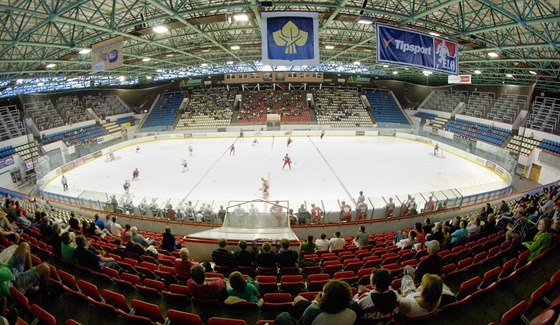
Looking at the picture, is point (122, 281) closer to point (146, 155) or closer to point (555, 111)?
point (146, 155)

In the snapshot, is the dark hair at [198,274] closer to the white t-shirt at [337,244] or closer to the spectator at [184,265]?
the spectator at [184,265]

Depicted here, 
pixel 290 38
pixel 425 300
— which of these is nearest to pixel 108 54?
pixel 290 38

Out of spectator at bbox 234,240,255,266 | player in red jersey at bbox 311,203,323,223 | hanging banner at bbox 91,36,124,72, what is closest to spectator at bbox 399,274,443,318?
spectator at bbox 234,240,255,266

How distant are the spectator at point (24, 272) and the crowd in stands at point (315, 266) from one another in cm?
1

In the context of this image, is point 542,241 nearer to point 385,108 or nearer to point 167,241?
point 167,241

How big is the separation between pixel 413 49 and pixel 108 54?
36.9ft

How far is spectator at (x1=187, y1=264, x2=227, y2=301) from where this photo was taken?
12.5 ft

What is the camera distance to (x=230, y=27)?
679 inches

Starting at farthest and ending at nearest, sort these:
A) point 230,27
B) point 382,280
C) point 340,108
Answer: point 340,108, point 230,27, point 382,280

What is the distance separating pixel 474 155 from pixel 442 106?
72.0 feet

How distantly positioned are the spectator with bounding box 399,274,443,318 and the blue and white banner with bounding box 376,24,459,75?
6.99 m

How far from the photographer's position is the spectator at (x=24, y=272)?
389 centimetres

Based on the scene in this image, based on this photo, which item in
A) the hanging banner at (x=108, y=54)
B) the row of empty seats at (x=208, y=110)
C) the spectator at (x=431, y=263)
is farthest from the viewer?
the row of empty seats at (x=208, y=110)

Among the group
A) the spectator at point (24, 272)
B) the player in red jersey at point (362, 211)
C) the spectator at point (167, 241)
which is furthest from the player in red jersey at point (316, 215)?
the spectator at point (24, 272)
